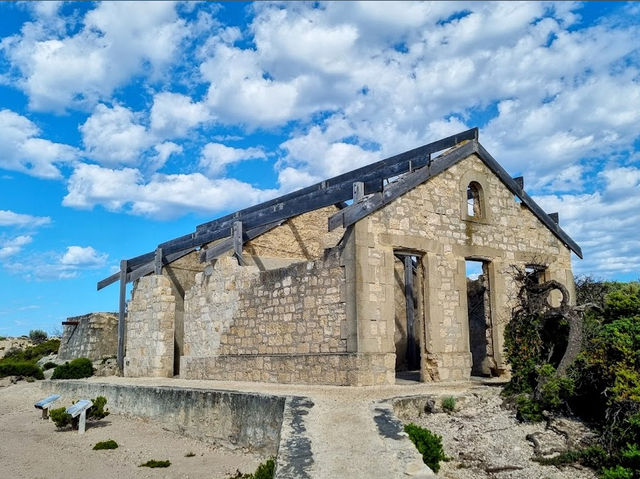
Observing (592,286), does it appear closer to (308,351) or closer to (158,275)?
(308,351)

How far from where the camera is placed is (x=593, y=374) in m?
7.73

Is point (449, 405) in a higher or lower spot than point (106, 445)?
higher

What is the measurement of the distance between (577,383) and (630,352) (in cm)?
90

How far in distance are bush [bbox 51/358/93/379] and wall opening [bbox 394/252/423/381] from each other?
32.7ft

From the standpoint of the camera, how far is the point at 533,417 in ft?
25.7

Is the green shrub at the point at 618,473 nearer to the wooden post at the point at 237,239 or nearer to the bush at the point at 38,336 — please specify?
the wooden post at the point at 237,239

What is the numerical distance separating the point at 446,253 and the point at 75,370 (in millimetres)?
12718

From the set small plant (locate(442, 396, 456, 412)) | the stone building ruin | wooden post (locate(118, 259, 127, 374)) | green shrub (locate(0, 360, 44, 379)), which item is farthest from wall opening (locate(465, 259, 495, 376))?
green shrub (locate(0, 360, 44, 379))

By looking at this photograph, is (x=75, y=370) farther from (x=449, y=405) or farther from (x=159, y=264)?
(x=449, y=405)

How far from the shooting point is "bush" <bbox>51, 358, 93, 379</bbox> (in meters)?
18.4

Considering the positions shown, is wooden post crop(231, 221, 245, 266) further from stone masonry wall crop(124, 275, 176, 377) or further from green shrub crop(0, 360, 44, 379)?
green shrub crop(0, 360, 44, 379)

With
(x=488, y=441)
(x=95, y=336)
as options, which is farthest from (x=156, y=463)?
(x=95, y=336)

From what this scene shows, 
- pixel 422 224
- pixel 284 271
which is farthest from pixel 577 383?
pixel 284 271

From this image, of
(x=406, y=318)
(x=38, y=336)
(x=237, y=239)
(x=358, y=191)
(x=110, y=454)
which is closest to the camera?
(x=110, y=454)
